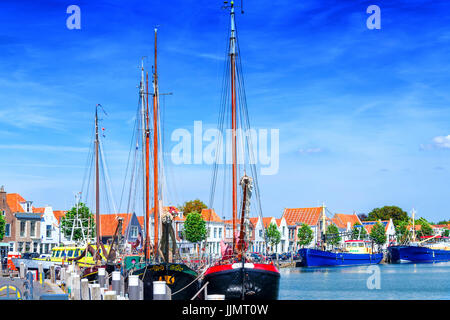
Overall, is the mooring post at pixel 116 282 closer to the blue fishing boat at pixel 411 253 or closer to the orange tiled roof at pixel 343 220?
the blue fishing boat at pixel 411 253

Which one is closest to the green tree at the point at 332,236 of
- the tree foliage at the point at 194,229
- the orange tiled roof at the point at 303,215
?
the orange tiled roof at the point at 303,215

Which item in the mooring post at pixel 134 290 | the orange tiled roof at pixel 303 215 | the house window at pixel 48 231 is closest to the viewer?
the mooring post at pixel 134 290

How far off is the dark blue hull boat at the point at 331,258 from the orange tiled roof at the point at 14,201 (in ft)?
157

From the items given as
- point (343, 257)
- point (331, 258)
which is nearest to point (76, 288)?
point (331, 258)

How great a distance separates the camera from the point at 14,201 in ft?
289

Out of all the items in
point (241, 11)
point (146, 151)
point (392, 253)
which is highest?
point (241, 11)

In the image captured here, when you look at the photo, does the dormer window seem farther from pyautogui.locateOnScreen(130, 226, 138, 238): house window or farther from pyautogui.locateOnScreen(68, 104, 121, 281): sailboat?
pyautogui.locateOnScreen(68, 104, 121, 281): sailboat

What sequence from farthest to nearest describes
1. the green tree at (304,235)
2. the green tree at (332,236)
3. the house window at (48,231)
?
the green tree at (304,235) < the green tree at (332,236) < the house window at (48,231)

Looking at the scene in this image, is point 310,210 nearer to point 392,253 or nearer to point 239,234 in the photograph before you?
point 392,253

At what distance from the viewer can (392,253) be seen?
118m

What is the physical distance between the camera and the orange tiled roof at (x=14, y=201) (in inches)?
3413

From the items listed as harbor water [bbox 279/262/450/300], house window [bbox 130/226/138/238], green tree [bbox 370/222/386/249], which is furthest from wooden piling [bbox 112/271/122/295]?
green tree [bbox 370/222/386/249]

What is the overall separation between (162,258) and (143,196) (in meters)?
15.1
